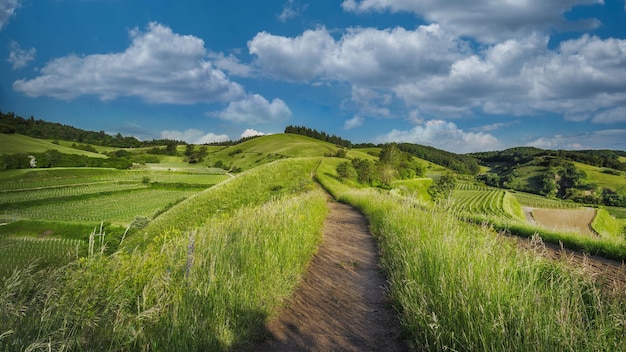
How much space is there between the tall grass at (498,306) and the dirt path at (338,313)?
0.46m

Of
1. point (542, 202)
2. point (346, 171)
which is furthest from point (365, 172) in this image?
point (542, 202)

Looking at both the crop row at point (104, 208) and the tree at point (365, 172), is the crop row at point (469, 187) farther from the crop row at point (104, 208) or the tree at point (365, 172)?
the crop row at point (104, 208)

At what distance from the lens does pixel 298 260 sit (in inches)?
307

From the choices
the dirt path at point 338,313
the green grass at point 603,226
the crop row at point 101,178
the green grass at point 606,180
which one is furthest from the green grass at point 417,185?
the green grass at point 606,180

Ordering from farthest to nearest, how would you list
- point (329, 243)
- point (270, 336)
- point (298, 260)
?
point (329, 243), point (298, 260), point (270, 336)

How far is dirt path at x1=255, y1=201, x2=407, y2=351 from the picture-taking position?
4.69 m

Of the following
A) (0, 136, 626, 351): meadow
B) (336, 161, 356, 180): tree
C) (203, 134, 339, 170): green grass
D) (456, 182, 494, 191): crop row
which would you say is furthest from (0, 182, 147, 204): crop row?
(456, 182, 494, 191): crop row

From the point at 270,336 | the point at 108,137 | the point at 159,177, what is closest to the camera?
the point at 270,336

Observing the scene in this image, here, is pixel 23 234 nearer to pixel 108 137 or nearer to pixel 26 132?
pixel 26 132

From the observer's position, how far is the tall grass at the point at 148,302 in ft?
10.8

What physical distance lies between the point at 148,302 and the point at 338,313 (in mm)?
3188

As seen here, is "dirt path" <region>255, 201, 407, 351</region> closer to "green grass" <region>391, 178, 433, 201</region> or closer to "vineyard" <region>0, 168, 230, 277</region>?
"vineyard" <region>0, 168, 230, 277</region>

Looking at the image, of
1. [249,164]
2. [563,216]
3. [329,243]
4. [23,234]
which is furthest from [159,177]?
[563,216]

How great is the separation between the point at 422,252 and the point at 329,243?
5.49 meters
